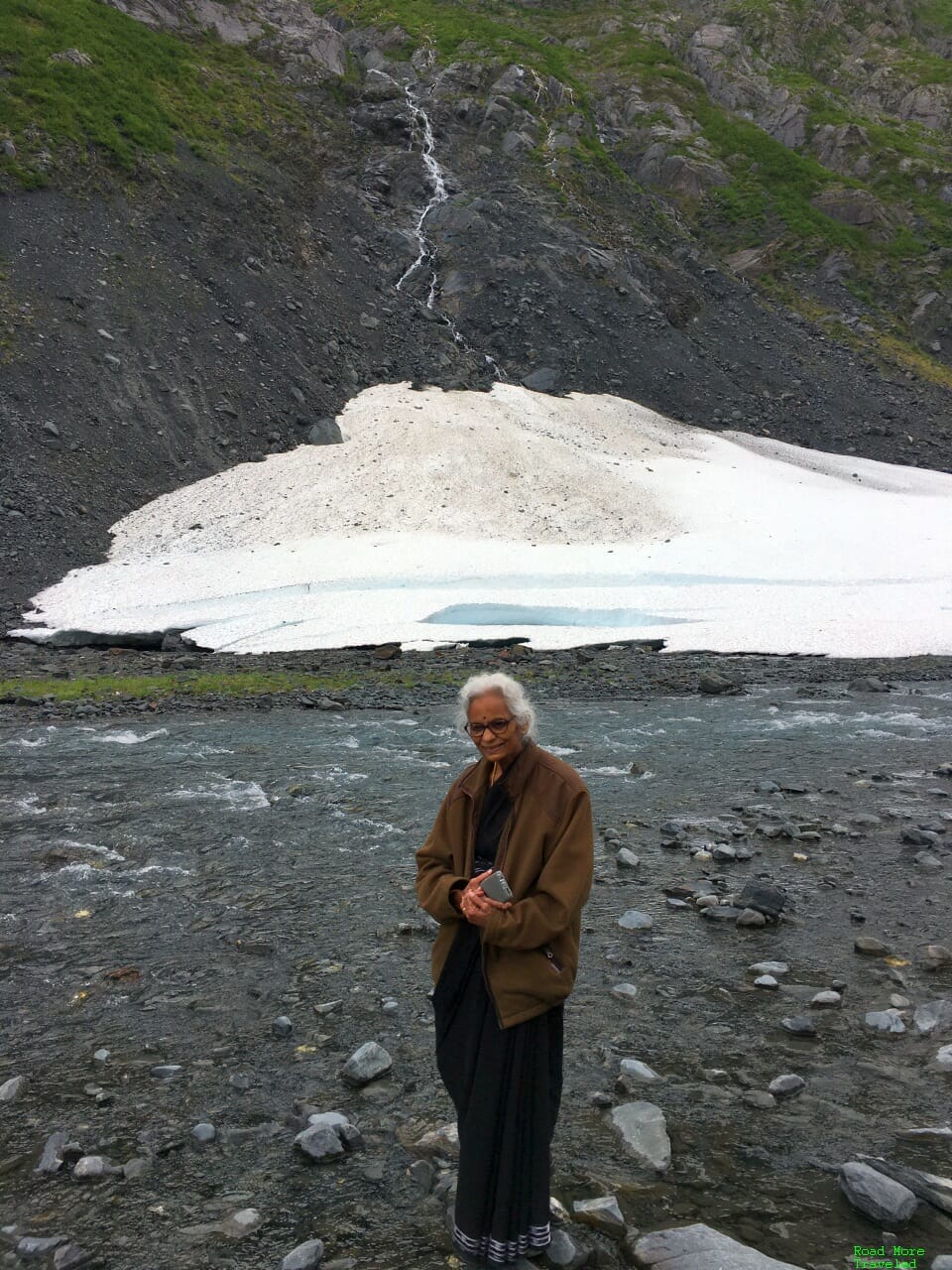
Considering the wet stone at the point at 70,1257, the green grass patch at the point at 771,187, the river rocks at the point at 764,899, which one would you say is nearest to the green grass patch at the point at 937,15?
the green grass patch at the point at 771,187

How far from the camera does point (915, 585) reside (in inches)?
1046

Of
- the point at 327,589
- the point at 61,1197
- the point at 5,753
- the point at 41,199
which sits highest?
the point at 41,199

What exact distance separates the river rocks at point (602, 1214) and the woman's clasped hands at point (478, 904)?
1692mm

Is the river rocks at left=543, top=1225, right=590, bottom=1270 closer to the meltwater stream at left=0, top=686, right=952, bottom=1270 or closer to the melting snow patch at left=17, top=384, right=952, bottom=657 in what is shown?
the meltwater stream at left=0, top=686, right=952, bottom=1270

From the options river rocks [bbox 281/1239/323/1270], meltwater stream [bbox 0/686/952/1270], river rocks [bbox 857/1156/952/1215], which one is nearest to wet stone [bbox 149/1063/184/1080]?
meltwater stream [bbox 0/686/952/1270]

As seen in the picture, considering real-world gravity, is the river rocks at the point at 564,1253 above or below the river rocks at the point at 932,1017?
below

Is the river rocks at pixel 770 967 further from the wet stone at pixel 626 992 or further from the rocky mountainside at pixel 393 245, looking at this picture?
the rocky mountainside at pixel 393 245

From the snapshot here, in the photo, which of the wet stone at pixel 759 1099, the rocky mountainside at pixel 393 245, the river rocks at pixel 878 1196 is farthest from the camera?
the rocky mountainside at pixel 393 245

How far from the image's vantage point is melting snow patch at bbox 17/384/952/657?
23203 millimetres

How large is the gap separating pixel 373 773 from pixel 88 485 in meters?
22.6

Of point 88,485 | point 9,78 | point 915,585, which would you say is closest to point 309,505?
point 88,485

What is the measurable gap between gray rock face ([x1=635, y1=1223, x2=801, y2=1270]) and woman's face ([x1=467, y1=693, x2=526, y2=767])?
230cm

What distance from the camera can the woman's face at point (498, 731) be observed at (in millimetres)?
4410

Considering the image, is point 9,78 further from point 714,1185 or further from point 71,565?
point 714,1185
